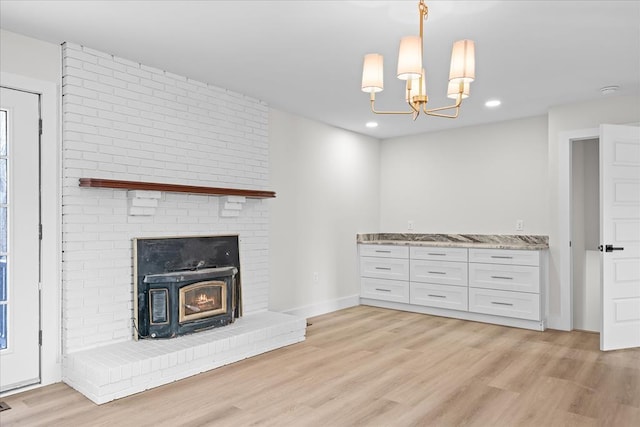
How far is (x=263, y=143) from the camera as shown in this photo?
4734 mm

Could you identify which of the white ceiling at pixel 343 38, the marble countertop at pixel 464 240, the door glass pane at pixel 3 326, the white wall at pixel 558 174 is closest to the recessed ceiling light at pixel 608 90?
the white ceiling at pixel 343 38

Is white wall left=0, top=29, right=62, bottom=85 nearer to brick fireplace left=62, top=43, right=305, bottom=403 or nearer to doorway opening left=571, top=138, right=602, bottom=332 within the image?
brick fireplace left=62, top=43, right=305, bottom=403

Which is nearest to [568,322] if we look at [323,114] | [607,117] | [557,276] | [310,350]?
[557,276]

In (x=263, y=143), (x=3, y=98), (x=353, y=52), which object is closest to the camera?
(x=3, y=98)

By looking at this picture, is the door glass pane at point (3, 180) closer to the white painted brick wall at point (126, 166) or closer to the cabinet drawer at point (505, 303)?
the white painted brick wall at point (126, 166)

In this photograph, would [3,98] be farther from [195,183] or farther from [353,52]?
[353,52]

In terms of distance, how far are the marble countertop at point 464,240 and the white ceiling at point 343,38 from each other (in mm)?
1620

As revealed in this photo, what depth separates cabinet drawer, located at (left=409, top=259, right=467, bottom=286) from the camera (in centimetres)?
519

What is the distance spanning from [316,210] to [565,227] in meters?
2.75

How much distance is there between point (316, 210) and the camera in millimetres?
5461

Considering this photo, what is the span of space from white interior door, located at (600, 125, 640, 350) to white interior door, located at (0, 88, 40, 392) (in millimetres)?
4595

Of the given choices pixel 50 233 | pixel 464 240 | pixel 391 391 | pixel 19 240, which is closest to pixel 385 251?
pixel 464 240

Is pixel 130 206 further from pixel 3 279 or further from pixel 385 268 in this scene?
pixel 385 268

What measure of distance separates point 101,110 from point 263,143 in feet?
5.63
